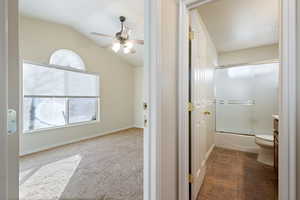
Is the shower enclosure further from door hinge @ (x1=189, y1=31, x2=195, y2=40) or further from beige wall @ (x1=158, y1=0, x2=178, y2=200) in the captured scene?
beige wall @ (x1=158, y1=0, x2=178, y2=200)

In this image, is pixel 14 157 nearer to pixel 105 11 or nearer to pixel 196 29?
pixel 196 29

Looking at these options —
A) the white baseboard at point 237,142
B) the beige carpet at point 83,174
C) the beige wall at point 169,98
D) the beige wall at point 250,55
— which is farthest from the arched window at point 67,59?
the white baseboard at point 237,142

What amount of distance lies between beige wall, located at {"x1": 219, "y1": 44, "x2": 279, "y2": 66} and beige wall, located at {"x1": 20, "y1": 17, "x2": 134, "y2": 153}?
3.49m

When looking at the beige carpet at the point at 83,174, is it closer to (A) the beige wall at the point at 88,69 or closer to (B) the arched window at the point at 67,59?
(A) the beige wall at the point at 88,69

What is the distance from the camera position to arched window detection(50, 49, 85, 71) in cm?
346

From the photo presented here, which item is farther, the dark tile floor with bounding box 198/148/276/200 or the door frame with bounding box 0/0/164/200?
the dark tile floor with bounding box 198/148/276/200

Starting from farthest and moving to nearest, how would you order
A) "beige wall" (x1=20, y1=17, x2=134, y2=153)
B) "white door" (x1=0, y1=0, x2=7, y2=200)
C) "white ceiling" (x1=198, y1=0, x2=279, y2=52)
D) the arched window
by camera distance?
the arched window → "beige wall" (x1=20, y1=17, x2=134, y2=153) → "white ceiling" (x1=198, y1=0, x2=279, y2=52) → "white door" (x1=0, y1=0, x2=7, y2=200)

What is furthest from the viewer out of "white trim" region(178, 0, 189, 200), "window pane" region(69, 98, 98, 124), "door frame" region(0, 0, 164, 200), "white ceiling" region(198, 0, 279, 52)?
"window pane" region(69, 98, 98, 124)

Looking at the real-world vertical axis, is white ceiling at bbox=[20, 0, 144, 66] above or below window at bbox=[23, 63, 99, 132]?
above

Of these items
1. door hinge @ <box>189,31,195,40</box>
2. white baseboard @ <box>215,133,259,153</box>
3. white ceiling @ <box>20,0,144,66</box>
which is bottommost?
white baseboard @ <box>215,133,259,153</box>

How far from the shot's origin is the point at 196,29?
1.64m

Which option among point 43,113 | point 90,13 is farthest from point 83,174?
point 90,13

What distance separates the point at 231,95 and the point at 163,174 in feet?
10.9

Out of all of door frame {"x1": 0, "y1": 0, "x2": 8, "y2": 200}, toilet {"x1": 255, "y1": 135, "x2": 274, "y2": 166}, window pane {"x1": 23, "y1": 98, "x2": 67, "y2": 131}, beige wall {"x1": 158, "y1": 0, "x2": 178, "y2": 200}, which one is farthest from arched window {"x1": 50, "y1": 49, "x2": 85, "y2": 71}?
toilet {"x1": 255, "y1": 135, "x2": 274, "y2": 166}
